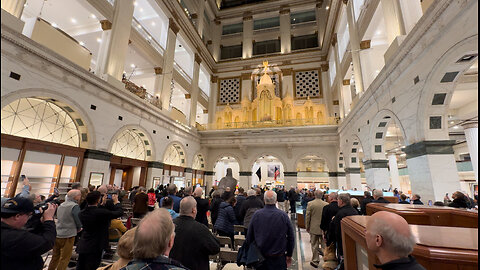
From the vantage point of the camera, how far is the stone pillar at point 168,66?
12391 mm

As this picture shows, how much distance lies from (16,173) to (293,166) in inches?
568

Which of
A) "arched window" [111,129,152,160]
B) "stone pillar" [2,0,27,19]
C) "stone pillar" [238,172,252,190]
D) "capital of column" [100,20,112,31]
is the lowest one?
"stone pillar" [238,172,252,190]

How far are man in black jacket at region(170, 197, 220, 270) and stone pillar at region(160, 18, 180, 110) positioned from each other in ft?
35.0

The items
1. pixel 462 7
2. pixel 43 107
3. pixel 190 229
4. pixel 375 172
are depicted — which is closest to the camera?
pixel 190 229

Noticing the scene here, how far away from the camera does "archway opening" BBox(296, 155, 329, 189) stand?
910 inches

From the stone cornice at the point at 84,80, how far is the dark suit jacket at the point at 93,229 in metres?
5.37

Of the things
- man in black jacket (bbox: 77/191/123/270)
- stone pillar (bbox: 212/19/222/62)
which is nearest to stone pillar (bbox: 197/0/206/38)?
stone pillar (bbox: 212/19/222/62)

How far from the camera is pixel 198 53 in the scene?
55.3ft

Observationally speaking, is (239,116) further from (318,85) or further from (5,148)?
(5,148)

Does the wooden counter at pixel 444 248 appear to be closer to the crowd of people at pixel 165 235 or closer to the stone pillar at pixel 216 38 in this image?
the crowd of people at pixel 165 235

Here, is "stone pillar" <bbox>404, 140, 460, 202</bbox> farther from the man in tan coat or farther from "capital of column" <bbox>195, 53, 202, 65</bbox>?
"capital of column" <bbox>195, 53, 202, 65</bbox>

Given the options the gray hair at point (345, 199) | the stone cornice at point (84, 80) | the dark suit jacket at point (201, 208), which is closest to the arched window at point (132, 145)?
the stone cornice at point (84, 80)

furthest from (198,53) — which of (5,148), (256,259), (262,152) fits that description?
(256,259)

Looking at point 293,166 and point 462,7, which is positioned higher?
point 462,7
